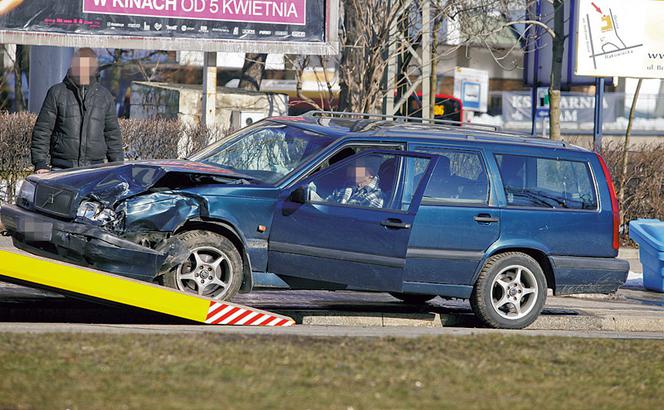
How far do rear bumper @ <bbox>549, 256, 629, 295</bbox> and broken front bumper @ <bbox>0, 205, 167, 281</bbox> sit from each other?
3.39m

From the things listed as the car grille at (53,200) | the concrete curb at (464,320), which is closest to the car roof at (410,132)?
the concrete curb at (464,320)

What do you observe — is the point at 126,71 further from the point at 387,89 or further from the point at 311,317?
the point at 311,317

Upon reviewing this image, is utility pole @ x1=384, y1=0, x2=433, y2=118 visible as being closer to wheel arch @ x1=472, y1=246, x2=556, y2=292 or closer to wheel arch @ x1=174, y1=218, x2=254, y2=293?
wheel arch @ x1=472, y1=246, x2=556, y2=292

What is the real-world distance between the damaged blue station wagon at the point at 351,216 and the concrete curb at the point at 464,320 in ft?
1.77

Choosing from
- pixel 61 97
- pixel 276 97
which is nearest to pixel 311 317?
pixel 61 97

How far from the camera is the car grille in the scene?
29.1ft

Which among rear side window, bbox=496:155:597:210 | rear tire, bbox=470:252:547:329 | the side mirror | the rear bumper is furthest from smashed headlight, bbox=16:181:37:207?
the rear bumper

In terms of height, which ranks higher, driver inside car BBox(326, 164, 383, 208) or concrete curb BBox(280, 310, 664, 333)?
driver inside car BBox(326, 164, 383, 208)

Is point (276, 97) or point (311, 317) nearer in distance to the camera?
point (311, 317)

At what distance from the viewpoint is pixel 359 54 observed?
18.9m

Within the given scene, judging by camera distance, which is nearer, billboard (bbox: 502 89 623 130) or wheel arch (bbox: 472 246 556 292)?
wheel arch (bbox: 472 246 556 292)

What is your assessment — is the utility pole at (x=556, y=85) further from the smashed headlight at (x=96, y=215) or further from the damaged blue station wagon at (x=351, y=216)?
the smashed headlight at (x=96, y=215)

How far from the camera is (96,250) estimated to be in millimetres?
8602

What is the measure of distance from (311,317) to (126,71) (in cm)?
3156
